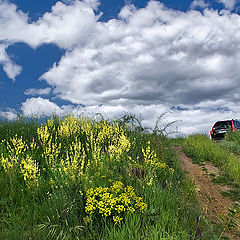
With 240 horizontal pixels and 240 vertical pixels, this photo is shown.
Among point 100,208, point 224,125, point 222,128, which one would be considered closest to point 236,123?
point 224,125

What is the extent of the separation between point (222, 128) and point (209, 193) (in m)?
11.4

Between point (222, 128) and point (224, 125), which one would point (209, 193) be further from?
point (224, 125)

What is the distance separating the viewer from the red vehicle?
1794 cm

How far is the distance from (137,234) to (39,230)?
62.6 inches

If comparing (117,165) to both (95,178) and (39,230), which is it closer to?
(95,178)

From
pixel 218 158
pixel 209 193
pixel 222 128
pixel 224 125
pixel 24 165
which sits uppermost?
pixel 224 125

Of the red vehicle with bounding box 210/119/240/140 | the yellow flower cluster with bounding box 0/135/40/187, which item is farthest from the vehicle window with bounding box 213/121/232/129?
the yellow flower cluster with bounding box 0/135/40/187

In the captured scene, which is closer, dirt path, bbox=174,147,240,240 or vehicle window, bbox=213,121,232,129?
dirt path, bbox=174,147,240,240

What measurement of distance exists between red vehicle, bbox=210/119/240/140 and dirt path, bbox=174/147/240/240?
7.93 metres

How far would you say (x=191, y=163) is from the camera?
10898 mm

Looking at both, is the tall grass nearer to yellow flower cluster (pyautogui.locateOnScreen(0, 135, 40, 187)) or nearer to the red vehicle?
the red vehicle

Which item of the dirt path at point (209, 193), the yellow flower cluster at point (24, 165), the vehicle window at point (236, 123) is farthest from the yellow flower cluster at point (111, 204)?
the vehicle window at point (236, 123)

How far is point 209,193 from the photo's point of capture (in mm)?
7730

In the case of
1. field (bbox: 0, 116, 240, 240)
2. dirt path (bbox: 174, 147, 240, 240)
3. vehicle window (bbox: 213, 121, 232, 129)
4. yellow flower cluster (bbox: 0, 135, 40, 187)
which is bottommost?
dirt path (bbox: 174, 147, 240, 240)
